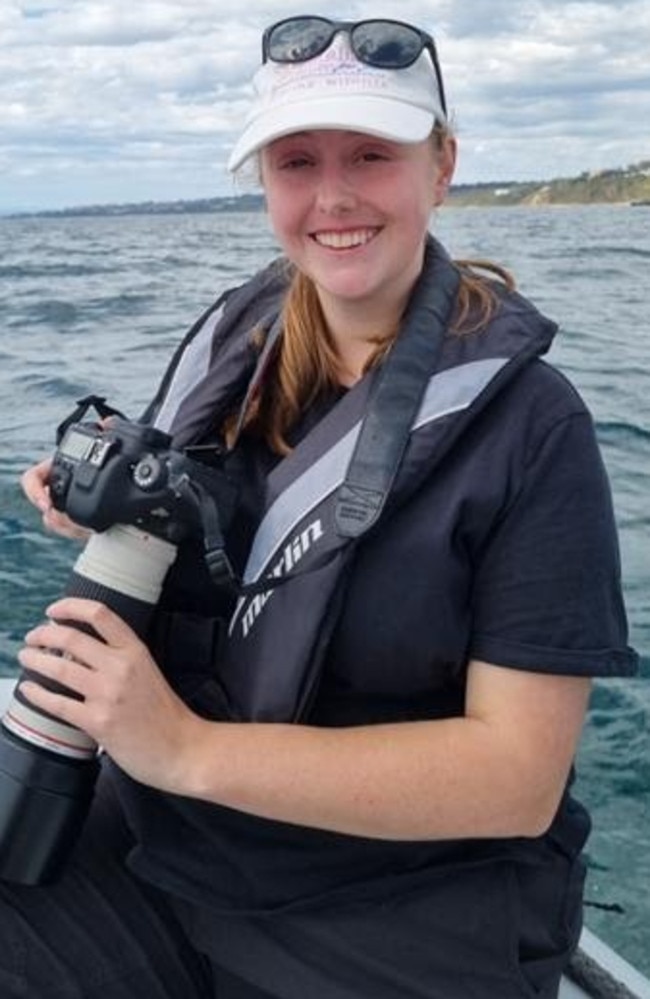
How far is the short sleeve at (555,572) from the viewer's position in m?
1.76

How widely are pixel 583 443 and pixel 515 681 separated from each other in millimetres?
322

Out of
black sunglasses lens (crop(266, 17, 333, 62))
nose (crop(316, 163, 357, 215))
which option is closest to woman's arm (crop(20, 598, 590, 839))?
nose (crop(316, 163, 357, 215))

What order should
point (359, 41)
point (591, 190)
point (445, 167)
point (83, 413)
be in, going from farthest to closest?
1. point (591, 190)
2. point (83, 413)
3. point (445, 167)
4. point (359, 41)

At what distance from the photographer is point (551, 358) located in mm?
11109

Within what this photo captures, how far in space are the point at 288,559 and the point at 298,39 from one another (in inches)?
29.7

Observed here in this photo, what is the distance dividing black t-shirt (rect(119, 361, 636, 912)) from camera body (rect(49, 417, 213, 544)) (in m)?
0.26

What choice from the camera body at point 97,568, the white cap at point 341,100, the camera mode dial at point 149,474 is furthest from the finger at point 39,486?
the white cap at point 341,100

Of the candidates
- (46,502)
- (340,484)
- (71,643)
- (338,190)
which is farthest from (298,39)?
(71,643)

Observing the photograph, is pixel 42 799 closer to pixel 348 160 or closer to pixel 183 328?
pixel 348 160

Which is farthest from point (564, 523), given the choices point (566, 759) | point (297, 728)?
point (297, 728)

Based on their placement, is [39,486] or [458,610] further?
[39,486]

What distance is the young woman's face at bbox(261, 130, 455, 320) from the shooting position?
6.42ft

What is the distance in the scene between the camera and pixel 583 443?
Result: 1.82m

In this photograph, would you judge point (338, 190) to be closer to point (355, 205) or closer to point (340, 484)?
point (355, 205)
